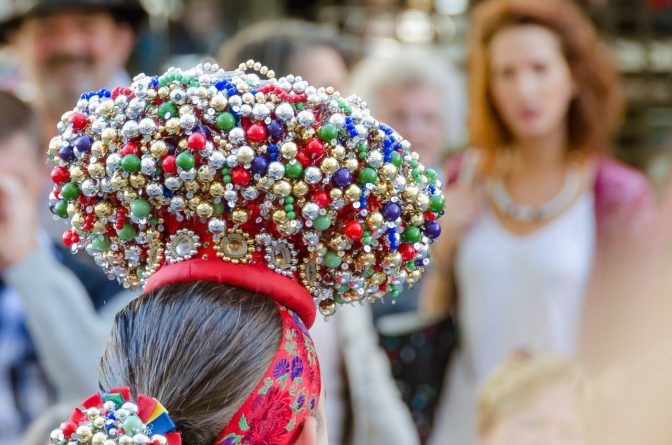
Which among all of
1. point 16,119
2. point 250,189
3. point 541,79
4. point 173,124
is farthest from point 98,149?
point 541,79

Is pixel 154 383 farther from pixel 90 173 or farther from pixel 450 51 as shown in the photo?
pixel 450 51

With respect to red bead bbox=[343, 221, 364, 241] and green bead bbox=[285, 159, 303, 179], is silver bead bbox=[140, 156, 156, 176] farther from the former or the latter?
red bead bbox=[343, 221, 364, 241]

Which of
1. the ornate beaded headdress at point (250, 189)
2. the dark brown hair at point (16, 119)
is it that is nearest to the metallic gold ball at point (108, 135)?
the ornate beaded headdress at point (250, 189)

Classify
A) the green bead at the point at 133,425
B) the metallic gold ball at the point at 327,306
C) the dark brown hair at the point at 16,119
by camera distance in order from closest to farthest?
the green bead at the point at 133,425 → the metallic gold ball at the point at 327,306 → the dark brown hair at the point at 16,119

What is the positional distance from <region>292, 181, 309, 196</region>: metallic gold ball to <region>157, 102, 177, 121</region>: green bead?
0.20 meters

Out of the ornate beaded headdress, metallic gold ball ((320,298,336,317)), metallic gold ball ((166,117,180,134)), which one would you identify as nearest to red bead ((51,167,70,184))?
the ornate beaded headdress

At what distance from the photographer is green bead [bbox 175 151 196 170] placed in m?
1.59

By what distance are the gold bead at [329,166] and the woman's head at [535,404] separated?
4.85 feet

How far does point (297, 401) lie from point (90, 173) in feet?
1.44

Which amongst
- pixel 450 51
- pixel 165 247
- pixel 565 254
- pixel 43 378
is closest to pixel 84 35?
pixel 43 378

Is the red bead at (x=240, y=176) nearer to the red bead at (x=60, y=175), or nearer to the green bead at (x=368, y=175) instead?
the green bead at (x=368, y=175)

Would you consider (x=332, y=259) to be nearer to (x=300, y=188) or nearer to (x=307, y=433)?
(x=300, y=188)

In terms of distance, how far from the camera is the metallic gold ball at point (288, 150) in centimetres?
161

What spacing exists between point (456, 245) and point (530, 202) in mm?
278
